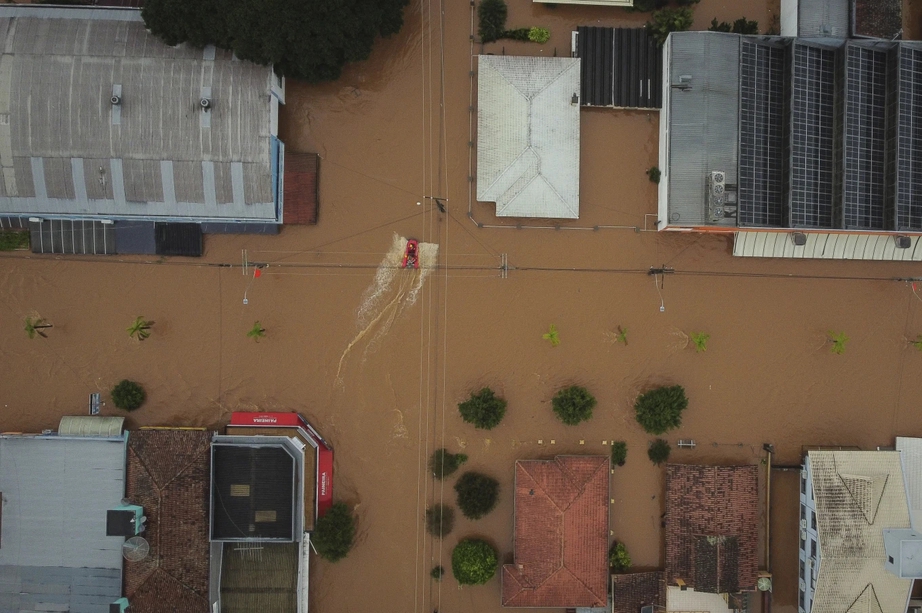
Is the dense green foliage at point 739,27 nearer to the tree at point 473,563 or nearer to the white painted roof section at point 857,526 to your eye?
the white painted roof section at point 857,526

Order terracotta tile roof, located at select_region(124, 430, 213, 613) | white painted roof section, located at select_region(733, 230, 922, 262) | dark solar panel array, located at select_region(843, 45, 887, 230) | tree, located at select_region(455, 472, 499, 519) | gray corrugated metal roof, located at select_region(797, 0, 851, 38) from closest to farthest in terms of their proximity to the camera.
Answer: dark solar panel array, located at select_region(843, 45, 887, 230) → gray corrugated metal roof, located at select_region(797, 0, 851, 38) → terracotta tile roof, located at select_region(124, 430, 213, 613) → tree, located at select_region(455, 472, 499, 519) → white painted roof section, located at select_region(733, 230, 922, 262)

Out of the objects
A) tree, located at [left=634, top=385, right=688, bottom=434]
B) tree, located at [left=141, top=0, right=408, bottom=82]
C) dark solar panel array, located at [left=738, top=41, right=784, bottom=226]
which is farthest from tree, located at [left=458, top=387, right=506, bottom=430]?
tree, located at [left=141, top=0, right=408, bottom=82]

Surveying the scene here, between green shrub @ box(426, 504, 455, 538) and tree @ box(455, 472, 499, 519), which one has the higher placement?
tree @ box(455, 472, 499, 519)

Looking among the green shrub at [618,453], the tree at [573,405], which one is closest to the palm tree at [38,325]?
the tree at [573,405]

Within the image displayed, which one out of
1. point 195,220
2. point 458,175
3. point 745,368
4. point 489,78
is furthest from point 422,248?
point 745,368

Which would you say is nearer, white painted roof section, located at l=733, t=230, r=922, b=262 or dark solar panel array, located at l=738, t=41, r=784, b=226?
dark solar panel array, located at l=738, t=41, r=784, b=226

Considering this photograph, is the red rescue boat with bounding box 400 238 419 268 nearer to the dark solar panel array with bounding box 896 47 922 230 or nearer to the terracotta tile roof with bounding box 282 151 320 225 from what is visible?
the terracotta tile roof with bounding box 282 151 320 225

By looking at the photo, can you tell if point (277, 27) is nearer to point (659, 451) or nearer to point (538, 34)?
point (538, 34)

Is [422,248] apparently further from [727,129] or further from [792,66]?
[792,66]
